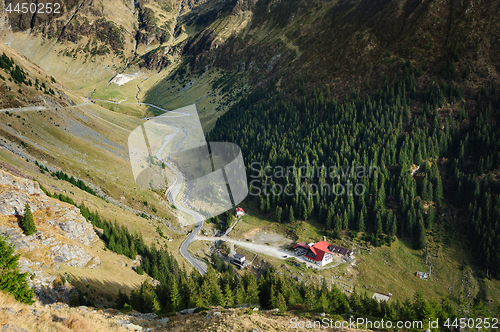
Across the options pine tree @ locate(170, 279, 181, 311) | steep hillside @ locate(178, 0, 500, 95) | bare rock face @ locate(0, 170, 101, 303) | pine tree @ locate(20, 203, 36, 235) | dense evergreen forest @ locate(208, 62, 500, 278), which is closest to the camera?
bare rock face @ locate(0, 170, 101, 303)

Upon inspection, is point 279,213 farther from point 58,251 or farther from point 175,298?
point 58,251

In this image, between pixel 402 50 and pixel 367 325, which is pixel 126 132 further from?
pixel 402 50

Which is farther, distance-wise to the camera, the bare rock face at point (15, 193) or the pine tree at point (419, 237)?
the pine tree at point (419, 237)

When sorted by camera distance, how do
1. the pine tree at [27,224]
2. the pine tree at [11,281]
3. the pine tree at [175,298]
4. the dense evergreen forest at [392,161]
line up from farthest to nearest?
the dense evergreen forest at [392,161] < the pine tree at [175,298] < the pine tree at [27,224] < the pine tree at [11,281]

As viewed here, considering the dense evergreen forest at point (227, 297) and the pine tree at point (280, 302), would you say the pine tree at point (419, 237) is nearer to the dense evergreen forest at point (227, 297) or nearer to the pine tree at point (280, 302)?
the dense evergreen forest at point (227, 297)

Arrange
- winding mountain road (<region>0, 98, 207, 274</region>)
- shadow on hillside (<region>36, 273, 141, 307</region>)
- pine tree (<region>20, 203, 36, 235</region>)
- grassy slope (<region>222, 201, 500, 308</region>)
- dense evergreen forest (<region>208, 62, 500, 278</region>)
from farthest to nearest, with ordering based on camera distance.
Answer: dense evergreen forest (<region>208, 62, 500, 278</region>), winding mountain road (<region>0, 98, 207, 274</region>), grassy slope (<region>222, 201, 500, 308</region>), pine tree (<region>20, 203, 36, 235</region>), shadow on hillside (<region>36, 273, 141, 307</region>)

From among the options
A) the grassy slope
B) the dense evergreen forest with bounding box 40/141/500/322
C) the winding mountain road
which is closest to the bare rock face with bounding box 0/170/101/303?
the dense evergreen forest with bounding box 40/141/500/322

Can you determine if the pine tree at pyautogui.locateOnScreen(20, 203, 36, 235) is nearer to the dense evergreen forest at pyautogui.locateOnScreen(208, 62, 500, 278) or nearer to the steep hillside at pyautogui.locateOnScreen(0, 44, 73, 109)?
the steep hillside at pyautogui.locateOnScreen(0, 44, 73, 109)

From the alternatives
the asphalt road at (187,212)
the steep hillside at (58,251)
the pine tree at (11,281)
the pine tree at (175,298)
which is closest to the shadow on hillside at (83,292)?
the steep hillside at (58,251)

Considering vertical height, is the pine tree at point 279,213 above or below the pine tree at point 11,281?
below

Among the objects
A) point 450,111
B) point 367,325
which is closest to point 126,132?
point 367,325
